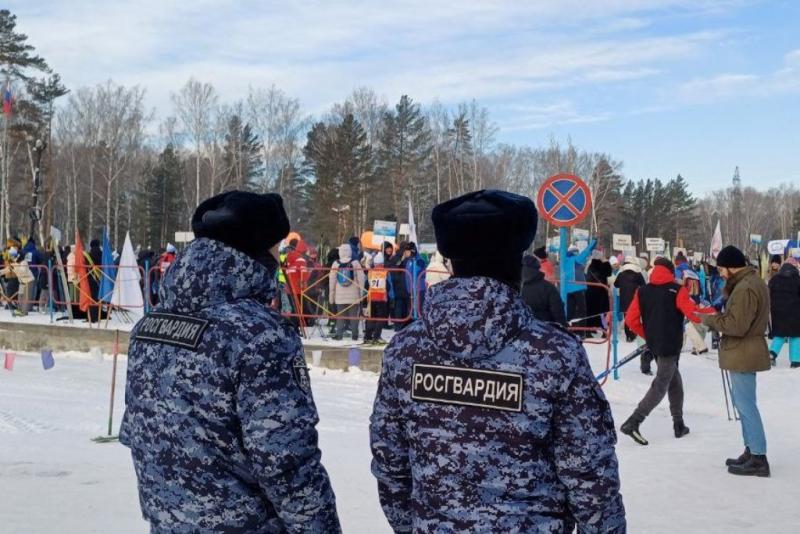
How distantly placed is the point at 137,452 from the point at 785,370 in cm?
1346

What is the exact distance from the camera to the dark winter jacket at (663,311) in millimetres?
8719

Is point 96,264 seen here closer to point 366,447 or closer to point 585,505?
point 366,447

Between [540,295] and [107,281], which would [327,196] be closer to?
[107,281]

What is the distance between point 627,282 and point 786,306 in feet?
8.69

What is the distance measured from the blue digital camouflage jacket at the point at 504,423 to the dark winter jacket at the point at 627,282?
45.2ft

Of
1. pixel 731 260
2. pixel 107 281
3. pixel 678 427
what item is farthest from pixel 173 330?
pixel 107 281

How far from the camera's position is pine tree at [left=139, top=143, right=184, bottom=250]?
6412cm

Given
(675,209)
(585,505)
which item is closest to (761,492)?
(585,505)

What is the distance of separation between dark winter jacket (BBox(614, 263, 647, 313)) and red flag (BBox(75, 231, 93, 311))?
384 inches

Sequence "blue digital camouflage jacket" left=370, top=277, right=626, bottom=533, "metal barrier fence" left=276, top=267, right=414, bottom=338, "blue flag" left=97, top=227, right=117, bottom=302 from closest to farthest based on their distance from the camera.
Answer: "blue digital camouflage jacket" left=370, top=277, right=626, bottom=533, "metal barrier fence" left=276, top=267, right=414, bottom=338, "blue flag" left=97, top=227, right=117, bottom=302

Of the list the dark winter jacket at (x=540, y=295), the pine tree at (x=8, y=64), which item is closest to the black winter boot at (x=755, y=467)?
the dark winter jacket at (x=540, y=295)

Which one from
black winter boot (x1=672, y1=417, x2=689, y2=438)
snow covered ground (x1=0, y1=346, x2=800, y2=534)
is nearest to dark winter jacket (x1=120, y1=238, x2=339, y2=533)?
snow covered ground (x1=0, y1=346, x2=800, y2=534)

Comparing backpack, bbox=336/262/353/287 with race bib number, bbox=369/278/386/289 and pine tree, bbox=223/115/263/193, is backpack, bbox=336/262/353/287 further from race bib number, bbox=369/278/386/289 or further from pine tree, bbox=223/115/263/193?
pine tree, bbox=223/115/263/193

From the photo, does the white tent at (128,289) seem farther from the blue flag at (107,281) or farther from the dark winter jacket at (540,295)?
the dark winter jacket at (540,295)
